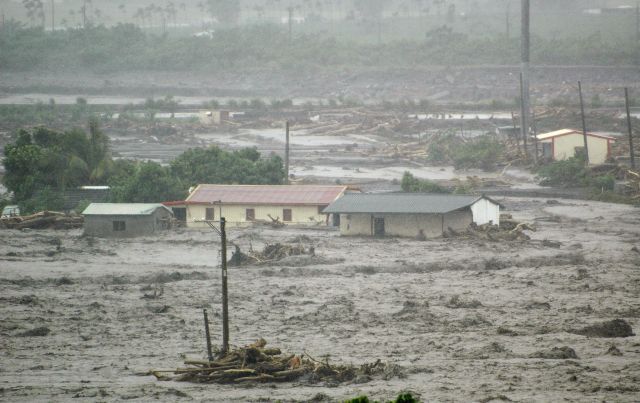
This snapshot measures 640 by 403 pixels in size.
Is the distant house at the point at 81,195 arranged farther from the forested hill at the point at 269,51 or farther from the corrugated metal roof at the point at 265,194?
the forested hill at the point at 269,51

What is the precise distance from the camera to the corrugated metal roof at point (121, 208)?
164 feet

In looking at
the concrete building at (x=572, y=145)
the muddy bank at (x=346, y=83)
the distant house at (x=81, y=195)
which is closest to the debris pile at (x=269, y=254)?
the distant house at (x=81, y=195)

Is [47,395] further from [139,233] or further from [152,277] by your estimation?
[139,233]

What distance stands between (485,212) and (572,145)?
21.7 meters

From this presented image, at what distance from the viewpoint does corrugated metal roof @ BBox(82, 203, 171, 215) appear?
5009 cm

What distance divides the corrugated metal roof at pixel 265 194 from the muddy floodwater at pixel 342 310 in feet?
5.33

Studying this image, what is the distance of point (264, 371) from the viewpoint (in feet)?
90.3

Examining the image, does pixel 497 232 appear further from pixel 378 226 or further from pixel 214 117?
pixel 214 117

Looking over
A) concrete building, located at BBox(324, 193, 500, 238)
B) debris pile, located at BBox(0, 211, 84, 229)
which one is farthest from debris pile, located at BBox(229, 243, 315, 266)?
debris pile, located at BBox(0, 211, 84, 229)

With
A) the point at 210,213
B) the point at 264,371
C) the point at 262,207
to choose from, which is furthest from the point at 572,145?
the point at 264,371

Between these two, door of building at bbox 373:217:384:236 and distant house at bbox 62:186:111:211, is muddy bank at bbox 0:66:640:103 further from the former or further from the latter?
door of building at bbox 373:217:384:236

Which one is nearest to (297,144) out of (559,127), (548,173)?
(559,127)

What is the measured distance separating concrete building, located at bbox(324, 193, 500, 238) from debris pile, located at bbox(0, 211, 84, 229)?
11.6m

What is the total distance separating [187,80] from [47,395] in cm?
9679
